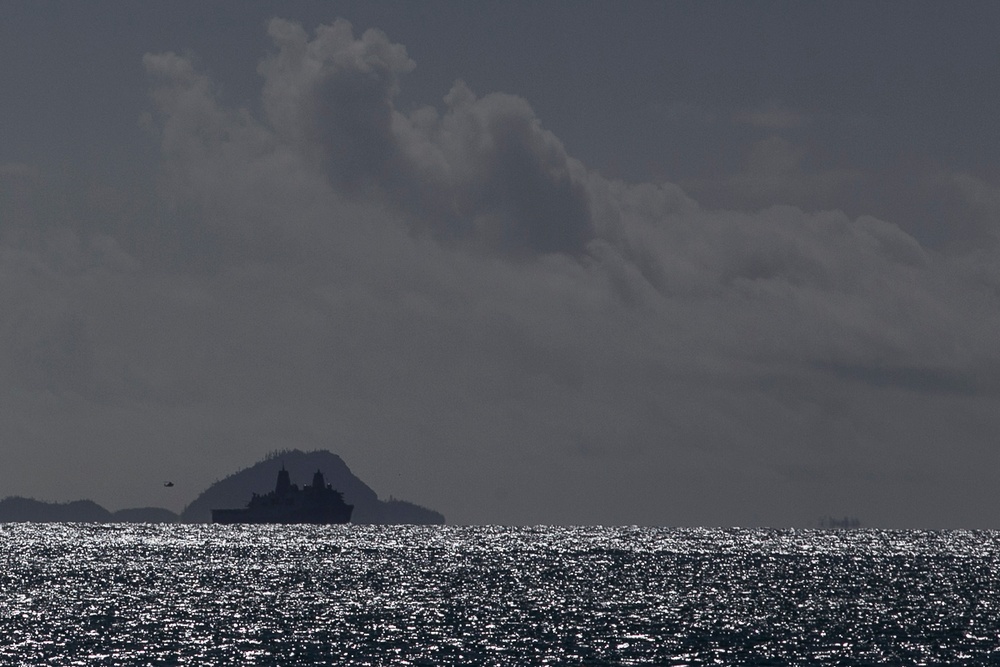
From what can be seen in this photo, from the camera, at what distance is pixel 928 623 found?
105 m

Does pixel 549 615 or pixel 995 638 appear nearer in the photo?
pixel 995 638

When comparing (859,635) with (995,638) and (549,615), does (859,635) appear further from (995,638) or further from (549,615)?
(549,615)

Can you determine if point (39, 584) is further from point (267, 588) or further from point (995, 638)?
point (995, 638)

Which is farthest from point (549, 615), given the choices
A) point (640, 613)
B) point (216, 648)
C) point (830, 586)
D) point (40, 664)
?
point (830, 586)

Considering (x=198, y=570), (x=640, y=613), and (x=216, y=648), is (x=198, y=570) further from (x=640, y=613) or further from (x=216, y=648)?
(x=216, y=648)

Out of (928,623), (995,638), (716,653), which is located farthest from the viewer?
(928,623)

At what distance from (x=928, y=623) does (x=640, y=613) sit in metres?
21.0

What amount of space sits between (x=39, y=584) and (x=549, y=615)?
62.7m

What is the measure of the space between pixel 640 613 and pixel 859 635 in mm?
19478

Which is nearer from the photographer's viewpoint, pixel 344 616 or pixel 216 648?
pixel 216 648

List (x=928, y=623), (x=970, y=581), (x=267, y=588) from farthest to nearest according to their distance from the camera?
1. (x=970, y=581)
2. (x=267, y=588)
3. (x=928, y=623)

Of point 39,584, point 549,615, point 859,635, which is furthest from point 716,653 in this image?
point 39,584

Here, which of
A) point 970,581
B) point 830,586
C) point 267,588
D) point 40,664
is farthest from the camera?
point 970,581

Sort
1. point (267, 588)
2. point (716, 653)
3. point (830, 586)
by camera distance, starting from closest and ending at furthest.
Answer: point (716, 653), point (267, 588), point (830, 586)
